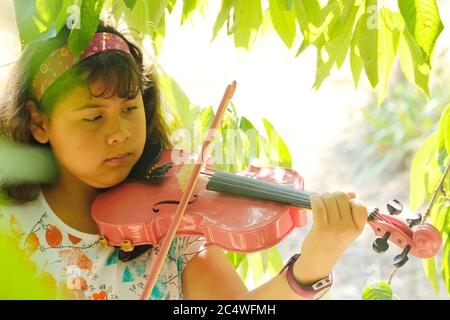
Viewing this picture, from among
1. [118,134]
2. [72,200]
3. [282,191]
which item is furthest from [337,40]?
[72,200]

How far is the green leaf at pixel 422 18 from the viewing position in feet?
2.27

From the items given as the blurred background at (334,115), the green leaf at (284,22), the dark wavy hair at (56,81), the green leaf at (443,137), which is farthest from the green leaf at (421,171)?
the blurred background at (334,115)

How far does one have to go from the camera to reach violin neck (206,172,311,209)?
2.71ft

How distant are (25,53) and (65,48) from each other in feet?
0.23

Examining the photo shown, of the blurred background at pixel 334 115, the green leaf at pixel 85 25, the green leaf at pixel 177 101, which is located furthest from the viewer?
the blurred background at pixel 334 115

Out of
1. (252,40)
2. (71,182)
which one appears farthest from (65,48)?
(252,40)

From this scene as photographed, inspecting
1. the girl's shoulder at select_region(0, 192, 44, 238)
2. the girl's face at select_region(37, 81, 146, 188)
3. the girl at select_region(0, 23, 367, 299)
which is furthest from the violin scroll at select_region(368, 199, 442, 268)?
the girl's shoulder at select_region(0, 192, 44, 238)

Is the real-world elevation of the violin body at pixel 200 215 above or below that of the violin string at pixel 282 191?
below

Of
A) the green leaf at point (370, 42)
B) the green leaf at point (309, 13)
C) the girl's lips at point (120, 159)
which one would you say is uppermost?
the green leaf at point (309, 13)

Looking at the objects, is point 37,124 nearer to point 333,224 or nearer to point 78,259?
point 78,259

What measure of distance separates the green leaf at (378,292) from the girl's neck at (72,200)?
0.38 metres

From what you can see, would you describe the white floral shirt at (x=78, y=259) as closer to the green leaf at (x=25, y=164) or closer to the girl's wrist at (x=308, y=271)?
the green leaf at (x=25, y=164)

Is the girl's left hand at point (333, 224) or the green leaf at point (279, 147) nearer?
the girl's left hand at point (333, 224)

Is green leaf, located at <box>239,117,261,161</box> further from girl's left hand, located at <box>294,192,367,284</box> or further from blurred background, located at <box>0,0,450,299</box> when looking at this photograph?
blurred background, located at <box>0,0,450,299</box>
